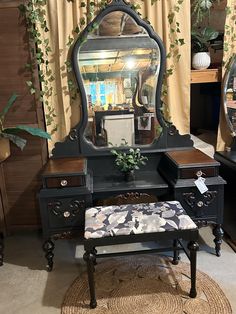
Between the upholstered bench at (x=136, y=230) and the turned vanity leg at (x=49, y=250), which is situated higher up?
the upholstered bench at (x=136, y=230)

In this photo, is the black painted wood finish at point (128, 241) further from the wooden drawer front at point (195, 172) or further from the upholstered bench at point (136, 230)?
the wooden drawer front at point (195, 172)

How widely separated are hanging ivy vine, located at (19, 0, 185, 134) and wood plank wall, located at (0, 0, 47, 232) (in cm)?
5

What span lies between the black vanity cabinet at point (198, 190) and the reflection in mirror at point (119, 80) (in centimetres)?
42

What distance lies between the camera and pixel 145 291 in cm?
179

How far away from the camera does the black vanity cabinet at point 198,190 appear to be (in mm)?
1948

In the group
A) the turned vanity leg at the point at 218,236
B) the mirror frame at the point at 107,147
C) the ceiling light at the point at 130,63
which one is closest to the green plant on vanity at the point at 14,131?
the mirror frame at the point at 107,147

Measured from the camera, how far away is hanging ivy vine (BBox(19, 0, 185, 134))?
2047 millimetres

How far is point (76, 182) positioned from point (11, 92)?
825 millimetres

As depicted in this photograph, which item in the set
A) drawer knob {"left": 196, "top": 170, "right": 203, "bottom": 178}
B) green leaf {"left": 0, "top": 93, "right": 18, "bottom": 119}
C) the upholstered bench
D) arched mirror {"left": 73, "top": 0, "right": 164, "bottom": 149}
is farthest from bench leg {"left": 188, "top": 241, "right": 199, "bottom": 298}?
green leaf {"left": 0, "top": 93, "right": 18, "bottom": 119}

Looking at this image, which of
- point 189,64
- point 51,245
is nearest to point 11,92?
point 51,245

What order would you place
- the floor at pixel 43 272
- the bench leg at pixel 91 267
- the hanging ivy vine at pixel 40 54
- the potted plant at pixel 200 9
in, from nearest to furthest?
the bench leg at pixel 91 267
the floor at pixel 43 272
the hanging ivy vine at pixel 40 54
the potted plant at pixel 200 9

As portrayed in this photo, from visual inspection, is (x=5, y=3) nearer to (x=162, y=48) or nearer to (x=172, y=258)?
(x=162, y=48)

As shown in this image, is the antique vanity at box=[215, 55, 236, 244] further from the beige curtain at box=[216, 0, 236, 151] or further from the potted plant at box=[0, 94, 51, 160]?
the potted plant at box=[0, 94, 51, 160]

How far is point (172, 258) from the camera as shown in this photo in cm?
209
